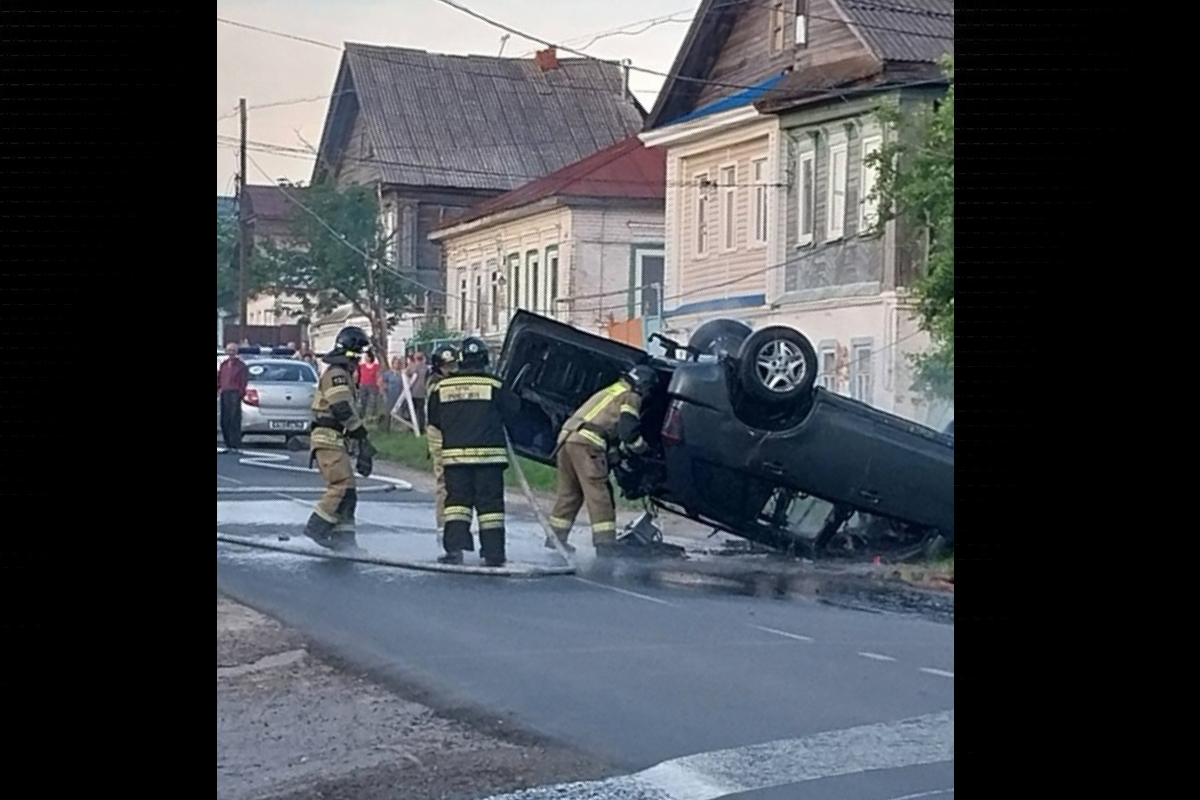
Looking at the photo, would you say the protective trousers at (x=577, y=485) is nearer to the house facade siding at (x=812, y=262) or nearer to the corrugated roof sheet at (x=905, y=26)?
the house facade siding at (x=812, y=262)

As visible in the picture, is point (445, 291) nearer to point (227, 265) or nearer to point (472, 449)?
point (472, 449)

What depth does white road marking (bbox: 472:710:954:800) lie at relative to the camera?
3750mm

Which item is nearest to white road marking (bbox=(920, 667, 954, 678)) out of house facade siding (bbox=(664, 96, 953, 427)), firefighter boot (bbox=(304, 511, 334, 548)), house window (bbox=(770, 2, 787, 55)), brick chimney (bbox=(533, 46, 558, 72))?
house facade siding (bbox=(664, 96, 953, 427))

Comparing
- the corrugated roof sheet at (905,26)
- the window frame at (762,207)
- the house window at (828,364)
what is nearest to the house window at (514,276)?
the window frame at (762,207)

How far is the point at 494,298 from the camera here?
13.2ft

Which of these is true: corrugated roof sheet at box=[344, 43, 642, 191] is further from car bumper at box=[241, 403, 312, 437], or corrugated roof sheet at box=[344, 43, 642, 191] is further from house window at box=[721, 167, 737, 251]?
car bumper at box=[241, 403, 312, 437]

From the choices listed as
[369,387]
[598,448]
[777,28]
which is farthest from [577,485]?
[777,28]

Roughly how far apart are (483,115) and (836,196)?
0.81 metres

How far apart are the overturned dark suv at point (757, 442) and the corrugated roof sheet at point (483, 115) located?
394mm

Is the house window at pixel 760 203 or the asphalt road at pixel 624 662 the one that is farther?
the house window at pixel 760 203

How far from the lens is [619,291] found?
407 centimetres

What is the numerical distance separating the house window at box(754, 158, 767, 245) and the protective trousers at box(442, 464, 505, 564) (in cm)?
79

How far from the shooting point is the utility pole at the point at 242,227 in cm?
384
